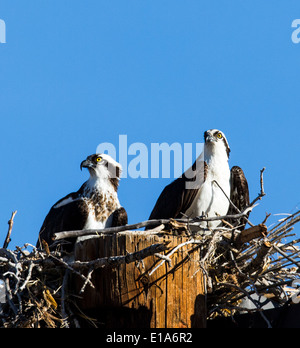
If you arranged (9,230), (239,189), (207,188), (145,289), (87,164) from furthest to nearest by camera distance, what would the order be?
(239,189) < (87,164) < (207,188) < (9,230) < (145,289)

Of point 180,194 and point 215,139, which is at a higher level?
point 215,139

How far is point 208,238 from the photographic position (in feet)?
20.6

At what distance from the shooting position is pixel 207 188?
867 cm

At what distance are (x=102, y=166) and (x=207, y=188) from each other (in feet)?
4.33

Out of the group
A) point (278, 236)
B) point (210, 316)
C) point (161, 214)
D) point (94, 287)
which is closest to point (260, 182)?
point (278, 236)

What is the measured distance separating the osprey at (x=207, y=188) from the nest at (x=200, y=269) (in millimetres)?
1598

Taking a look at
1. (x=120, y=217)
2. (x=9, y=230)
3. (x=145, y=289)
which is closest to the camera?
(x=145, y=289)

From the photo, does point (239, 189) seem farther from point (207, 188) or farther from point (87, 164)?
point (87, 164)

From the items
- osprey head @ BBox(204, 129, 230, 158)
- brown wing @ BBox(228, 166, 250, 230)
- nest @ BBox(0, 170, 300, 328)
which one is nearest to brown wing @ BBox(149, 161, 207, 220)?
osprey head @ BBox(204, 129, 230, 158)

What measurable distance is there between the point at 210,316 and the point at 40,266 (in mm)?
1563

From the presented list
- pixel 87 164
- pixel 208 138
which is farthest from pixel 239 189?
pixel 87 164

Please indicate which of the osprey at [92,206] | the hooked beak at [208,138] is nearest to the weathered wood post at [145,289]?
the osprey at [92,206]

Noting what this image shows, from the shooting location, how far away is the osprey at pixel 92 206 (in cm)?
820
